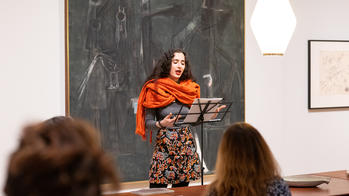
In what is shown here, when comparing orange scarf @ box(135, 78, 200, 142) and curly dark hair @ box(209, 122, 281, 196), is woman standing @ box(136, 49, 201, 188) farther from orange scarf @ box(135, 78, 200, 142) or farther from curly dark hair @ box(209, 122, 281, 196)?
curly dark hair @ box(209, 122, 281, 196)

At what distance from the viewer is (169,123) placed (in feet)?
13.4

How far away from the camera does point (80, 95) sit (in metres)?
5.37

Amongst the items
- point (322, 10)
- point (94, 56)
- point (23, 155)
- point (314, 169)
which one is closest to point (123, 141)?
point (94, 56)

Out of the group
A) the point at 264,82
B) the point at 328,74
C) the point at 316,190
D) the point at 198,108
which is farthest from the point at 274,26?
the point at 328,74

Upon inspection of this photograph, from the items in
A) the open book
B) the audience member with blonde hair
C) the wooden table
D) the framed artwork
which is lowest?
the wooden table

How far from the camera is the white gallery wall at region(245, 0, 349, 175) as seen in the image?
21.2 ft

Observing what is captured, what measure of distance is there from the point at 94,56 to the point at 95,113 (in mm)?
591

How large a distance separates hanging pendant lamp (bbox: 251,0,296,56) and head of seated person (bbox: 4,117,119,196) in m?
3.01

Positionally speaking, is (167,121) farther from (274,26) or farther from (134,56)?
(134,56)

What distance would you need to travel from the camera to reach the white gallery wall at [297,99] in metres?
6.45

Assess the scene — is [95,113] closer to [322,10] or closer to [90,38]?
[90,38]

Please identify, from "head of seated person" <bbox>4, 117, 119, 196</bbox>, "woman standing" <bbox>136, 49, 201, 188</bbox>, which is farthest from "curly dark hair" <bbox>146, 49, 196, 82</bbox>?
"head of seated person" <bbox>4, 117, 119, 196</bbox>

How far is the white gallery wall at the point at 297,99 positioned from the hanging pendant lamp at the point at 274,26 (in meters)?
2.69

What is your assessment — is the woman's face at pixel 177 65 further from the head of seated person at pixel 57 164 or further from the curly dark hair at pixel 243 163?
the head of seated person at pixel 57 164
